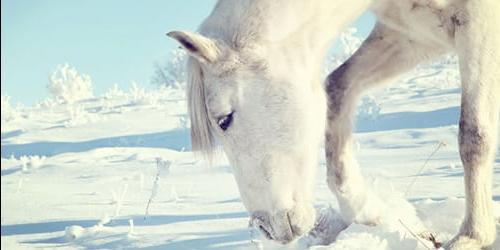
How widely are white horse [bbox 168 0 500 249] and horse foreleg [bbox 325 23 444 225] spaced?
0.25 meters

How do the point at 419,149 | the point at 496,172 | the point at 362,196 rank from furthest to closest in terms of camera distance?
the point at 419,149, the point at 496,172, the point at 362,196

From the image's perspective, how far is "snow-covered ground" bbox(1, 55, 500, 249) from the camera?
298 centimetres

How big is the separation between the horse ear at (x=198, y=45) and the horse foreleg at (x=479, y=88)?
123 cm

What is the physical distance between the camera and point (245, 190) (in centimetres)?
232

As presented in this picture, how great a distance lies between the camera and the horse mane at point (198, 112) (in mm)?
2352

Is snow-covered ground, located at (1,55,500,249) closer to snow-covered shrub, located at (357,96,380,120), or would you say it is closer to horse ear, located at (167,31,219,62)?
snow-covered shrub, located at (357,96,380,120)

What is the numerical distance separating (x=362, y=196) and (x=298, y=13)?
3.72 feet

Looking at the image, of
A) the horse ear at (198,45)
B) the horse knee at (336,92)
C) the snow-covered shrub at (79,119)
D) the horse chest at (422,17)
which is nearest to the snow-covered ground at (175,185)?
the snow-covered shrub at (79,119)

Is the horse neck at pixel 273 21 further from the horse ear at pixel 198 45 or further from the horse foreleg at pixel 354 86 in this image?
the horse foreleg at pixel 354 86

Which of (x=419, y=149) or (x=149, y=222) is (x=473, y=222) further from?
(x=419, y=149)

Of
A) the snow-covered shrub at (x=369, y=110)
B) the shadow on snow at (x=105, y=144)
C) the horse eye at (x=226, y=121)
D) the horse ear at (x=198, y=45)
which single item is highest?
the horse ear at (x=198, y=45)

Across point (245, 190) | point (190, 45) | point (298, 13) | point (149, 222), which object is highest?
point (298, 13)

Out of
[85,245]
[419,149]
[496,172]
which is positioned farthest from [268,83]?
[419,149]

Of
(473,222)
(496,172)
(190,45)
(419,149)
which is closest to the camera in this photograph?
(190,45)
